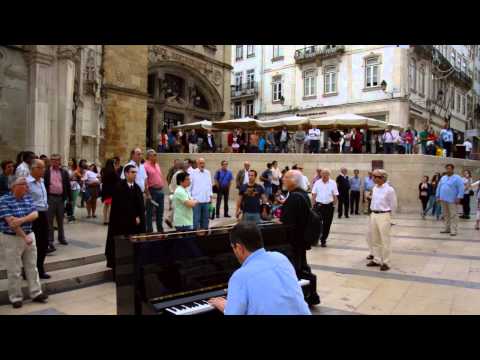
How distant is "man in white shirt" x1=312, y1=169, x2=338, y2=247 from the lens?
9797 mm

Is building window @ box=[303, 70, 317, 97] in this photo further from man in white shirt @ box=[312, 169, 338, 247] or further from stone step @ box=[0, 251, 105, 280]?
stone step @ box=[0, 251, 105, 280]

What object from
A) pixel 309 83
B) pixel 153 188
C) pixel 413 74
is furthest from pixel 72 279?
pixel 309 83

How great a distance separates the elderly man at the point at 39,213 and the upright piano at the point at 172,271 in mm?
3096

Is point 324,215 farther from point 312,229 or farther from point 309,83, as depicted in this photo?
point 309,83

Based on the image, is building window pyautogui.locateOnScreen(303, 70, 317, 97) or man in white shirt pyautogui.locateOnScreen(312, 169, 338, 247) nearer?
man in white shirt pyautogui.locateOnScreen(312, 169, 338, 247)

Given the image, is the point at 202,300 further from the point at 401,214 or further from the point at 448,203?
the point at 401,214

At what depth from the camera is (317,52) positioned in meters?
35.4

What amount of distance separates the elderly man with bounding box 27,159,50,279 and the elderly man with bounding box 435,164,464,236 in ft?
34.2

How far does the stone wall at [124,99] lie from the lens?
19.5 meters

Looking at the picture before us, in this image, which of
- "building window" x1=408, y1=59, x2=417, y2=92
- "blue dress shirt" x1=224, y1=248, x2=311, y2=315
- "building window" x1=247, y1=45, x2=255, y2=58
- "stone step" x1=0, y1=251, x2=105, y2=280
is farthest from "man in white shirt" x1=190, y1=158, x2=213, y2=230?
"building window" x1=247, y1=45, x2=255, y2=58
